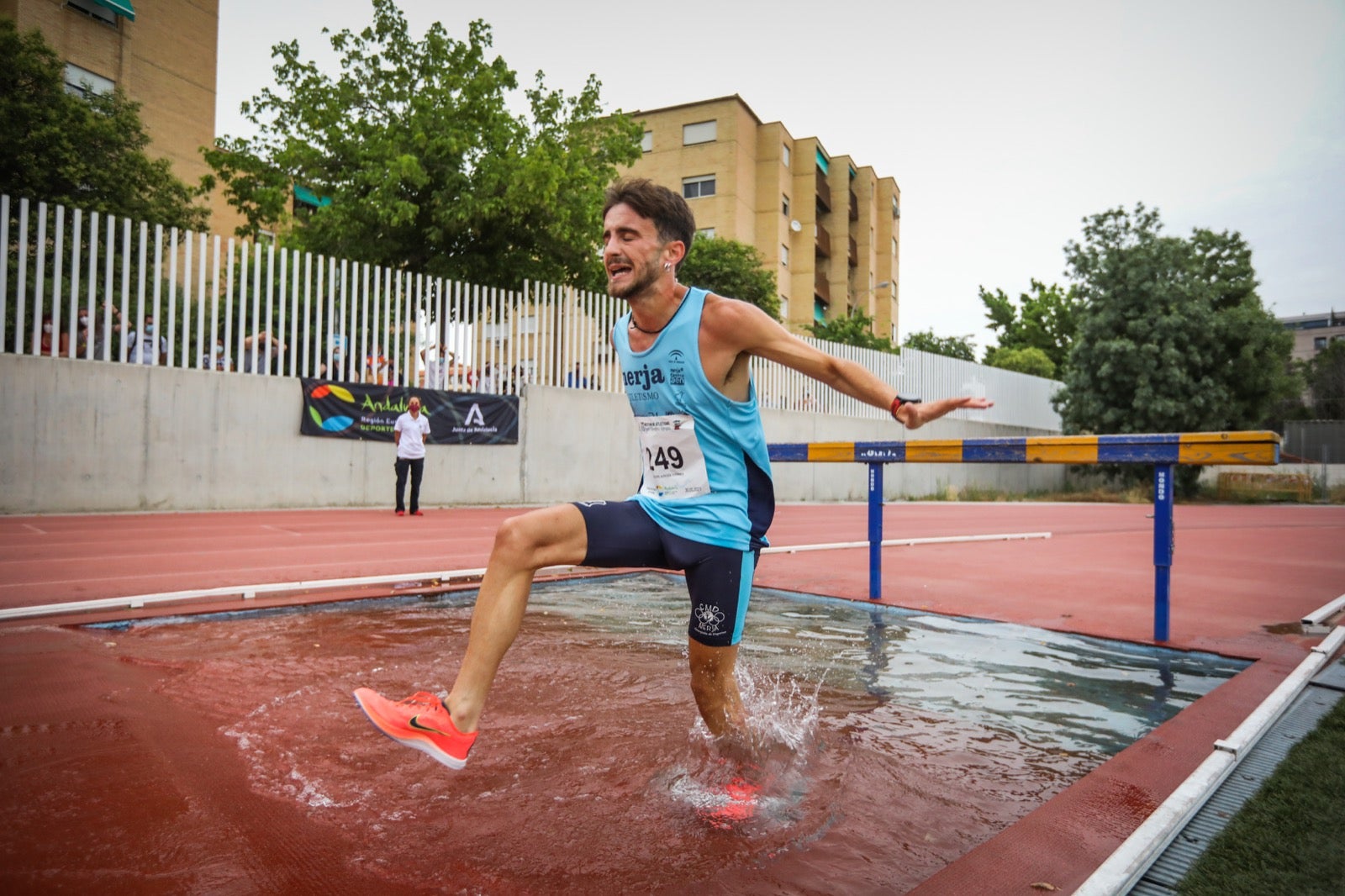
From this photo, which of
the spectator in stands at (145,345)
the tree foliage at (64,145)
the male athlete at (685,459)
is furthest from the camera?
the tree foliage at (64,145)

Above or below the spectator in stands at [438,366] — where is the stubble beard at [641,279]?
below

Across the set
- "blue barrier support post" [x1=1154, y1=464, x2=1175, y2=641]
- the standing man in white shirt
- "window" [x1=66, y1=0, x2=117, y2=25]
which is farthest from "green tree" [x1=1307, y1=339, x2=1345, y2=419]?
"window" [x1=66, y1=0, x2=117, y2=25]

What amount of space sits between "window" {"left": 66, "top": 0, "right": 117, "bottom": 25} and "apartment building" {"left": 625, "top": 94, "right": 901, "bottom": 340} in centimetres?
1803

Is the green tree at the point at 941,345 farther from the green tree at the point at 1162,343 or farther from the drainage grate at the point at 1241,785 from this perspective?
the drainage grate at the point at 1241,785

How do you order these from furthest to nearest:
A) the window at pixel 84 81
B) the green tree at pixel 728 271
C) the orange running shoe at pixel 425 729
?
Result: the green tree at pixel 728 271
the window at pixel 84 81
the orange running shoe at pixel 425 729

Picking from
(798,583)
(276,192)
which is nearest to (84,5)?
(276,192)

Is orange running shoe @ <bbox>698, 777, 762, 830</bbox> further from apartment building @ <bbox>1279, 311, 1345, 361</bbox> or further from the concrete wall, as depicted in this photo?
apartment building @ <bbox>1279, 311, 1345, 361</bbox>

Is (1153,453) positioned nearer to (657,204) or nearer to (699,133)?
(657,204)

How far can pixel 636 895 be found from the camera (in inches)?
75.3

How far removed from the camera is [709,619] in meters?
2.54

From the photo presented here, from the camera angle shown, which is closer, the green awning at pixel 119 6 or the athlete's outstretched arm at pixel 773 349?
the athlete's outstretched arm at pixel 773 349

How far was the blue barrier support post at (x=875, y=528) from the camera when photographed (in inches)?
242

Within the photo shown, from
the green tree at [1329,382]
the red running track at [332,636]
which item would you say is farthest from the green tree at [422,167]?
the green tree at [1329,382]

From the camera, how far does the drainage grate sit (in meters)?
1.95
